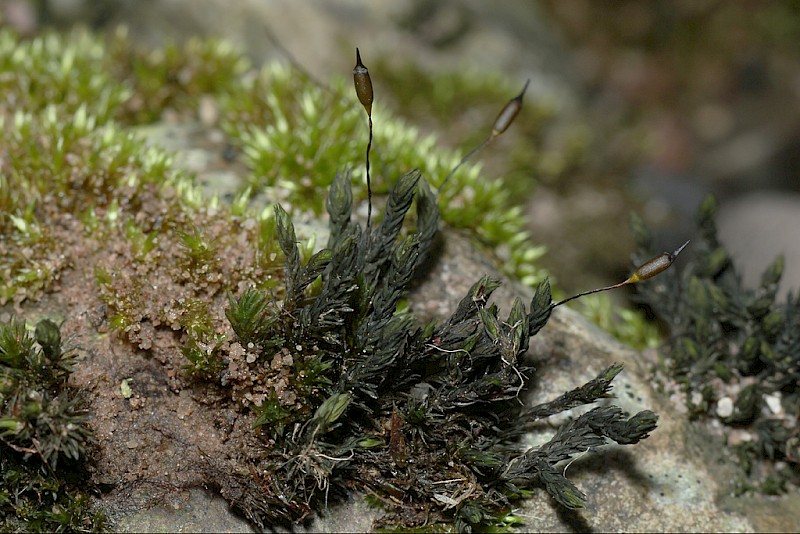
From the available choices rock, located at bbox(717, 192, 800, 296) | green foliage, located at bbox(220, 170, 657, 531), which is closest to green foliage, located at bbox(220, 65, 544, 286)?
green foliage, located at bbox(220, 170, 657, 531)

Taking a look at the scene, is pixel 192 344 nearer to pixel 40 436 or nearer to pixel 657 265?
pixel 40 436

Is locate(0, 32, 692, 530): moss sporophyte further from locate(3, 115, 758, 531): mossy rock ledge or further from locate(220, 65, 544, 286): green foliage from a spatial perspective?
locate(220, 65, 544, 286): green foliage

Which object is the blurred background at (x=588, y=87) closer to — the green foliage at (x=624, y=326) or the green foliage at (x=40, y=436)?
the green foliage at (x=624, y=326)

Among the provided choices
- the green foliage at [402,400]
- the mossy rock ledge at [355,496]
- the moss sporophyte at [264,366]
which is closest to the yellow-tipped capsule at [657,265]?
the moss sporophyte at [264,366]

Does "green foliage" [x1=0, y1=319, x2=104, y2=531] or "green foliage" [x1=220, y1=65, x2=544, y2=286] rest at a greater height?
"green foliage" [x1=220, y1=65, x2=544, y2=286]

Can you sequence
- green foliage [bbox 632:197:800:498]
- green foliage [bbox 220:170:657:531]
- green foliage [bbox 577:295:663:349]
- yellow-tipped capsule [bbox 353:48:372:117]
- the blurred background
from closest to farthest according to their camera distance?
yellow-tipped capsule [bbox 353:48:372:117] < green foliage [bbox 220:170:657:531] < green foliage [bbox 632:197:800:498] < green foliage [bbox 577:295:663:349] < the blurred background

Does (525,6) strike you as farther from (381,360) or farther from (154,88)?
(381,360)
